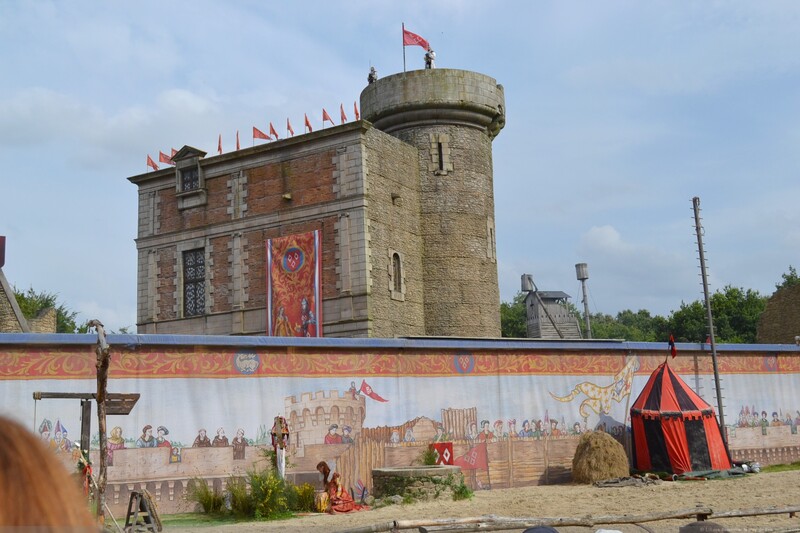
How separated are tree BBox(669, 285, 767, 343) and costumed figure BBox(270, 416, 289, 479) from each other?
53.4 meters

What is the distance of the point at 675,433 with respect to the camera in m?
21.2

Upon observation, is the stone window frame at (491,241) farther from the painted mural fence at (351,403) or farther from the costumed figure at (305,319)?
the painted mural fence at (351,403)

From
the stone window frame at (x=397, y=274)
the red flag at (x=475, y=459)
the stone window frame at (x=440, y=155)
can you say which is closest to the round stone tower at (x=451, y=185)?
the stone window frame at (x=440, y=155)

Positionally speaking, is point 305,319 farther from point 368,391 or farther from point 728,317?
point 728,317

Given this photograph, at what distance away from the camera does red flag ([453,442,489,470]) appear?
20.1 meters

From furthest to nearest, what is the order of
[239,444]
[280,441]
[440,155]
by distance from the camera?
1. [440,155]
2. [239,444]
3. [280,441]

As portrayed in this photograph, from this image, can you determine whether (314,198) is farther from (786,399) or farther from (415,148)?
(786,399)

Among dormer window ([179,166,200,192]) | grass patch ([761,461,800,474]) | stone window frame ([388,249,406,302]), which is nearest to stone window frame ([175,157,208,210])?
dormer window ([179,166,200,192])

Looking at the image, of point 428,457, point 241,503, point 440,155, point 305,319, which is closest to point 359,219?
point 305,319

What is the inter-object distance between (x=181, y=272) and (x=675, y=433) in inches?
735

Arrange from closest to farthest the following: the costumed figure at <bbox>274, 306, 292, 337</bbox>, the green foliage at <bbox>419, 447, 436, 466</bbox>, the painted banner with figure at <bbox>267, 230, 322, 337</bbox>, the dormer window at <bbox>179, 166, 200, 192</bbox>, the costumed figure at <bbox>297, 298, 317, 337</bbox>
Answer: the green foliage at <bbox>419, 447, 436, 466</bbox>, the costumed figure at <bbox>297, 298, 317, 337</bbox>, the painted banner with figure at <bbox>267, 230, 322, 337</bbox>, the costumed figure at <bbox>274, 306, 292, 337</bbox>, the dormer window at <bbox>179, 166, 200, 192</bbox>

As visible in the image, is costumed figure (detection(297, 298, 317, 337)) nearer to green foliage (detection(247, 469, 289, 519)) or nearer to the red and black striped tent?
the red and black striped tent

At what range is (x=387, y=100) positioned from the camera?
106 feet

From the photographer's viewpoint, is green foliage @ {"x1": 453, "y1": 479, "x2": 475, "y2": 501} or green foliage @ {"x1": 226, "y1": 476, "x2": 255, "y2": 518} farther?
green foliage @ {"x1": 453, "y1": 479, "x2": 475, "y2": 501}
